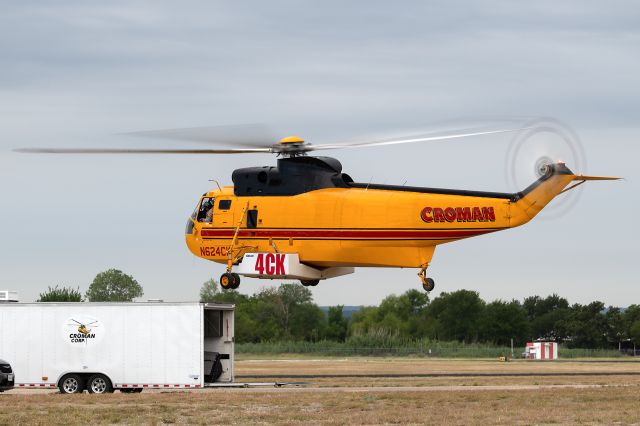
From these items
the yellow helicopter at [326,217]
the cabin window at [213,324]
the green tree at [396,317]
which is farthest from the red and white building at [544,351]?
the cabin window at [213,324]

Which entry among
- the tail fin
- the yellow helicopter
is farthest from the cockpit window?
the tail fin

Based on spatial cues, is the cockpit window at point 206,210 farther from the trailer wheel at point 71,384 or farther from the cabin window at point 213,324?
the trailer wheel at point 71,384

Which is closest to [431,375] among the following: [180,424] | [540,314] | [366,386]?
[366,386]

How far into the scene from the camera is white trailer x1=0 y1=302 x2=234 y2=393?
4147cm

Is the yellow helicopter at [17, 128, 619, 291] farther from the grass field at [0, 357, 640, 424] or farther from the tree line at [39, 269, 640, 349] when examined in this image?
the tree line at [39, 269, 640, 349]

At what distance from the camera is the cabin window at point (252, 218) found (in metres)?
48.3

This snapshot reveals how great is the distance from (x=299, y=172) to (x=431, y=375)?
15420mm

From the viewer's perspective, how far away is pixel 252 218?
4841 centimetres

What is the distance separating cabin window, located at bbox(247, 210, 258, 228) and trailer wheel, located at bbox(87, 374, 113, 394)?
9.60 meters

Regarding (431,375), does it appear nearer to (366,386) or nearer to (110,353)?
(366,386)

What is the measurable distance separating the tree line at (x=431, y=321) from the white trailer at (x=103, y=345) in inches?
2691

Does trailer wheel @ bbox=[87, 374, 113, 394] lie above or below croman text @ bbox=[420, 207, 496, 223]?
below

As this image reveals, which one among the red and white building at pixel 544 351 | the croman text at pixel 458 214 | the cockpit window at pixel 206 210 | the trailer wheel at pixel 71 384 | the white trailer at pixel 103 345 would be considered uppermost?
the cockpit window at pixel 206 210

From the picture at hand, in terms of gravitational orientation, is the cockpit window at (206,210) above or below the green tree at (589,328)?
above
